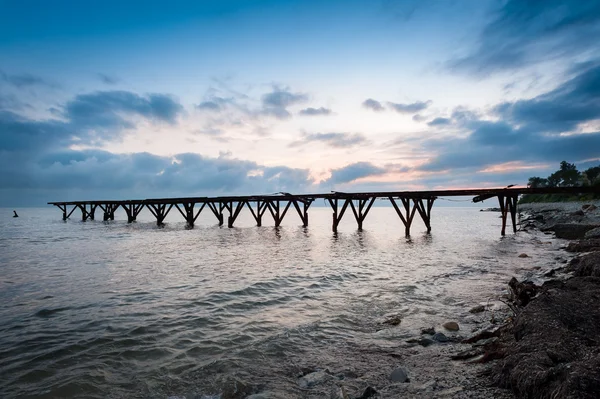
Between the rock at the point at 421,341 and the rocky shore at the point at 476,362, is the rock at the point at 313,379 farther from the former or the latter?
the rock at the point at 421,341

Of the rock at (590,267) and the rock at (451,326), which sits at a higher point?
the rock at (590,267)

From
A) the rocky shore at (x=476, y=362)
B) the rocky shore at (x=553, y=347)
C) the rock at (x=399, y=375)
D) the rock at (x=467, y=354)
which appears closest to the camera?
the rocky shore at (x=553, y=347)

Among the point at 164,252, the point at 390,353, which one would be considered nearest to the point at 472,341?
the point at 390,353

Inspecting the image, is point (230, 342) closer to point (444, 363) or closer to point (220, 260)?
Result: point (444, 363)

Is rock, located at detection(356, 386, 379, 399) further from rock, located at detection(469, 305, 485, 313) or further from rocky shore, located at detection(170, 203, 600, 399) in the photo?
rock, located at detection(469, 305, 485, 313)

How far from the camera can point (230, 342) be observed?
5.79m

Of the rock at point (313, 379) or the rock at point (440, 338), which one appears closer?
the rock at point (313, 379)

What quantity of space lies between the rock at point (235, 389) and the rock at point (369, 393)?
1.54 m

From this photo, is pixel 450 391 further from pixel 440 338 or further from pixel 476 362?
pixel 440 338

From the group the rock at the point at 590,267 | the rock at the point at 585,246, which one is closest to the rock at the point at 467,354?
the rock at the point at 590,267

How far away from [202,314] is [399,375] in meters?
4.80

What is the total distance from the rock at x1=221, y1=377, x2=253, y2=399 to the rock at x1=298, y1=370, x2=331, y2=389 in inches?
28.7

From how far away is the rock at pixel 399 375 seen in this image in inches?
164

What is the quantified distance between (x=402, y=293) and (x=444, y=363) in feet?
15.0
